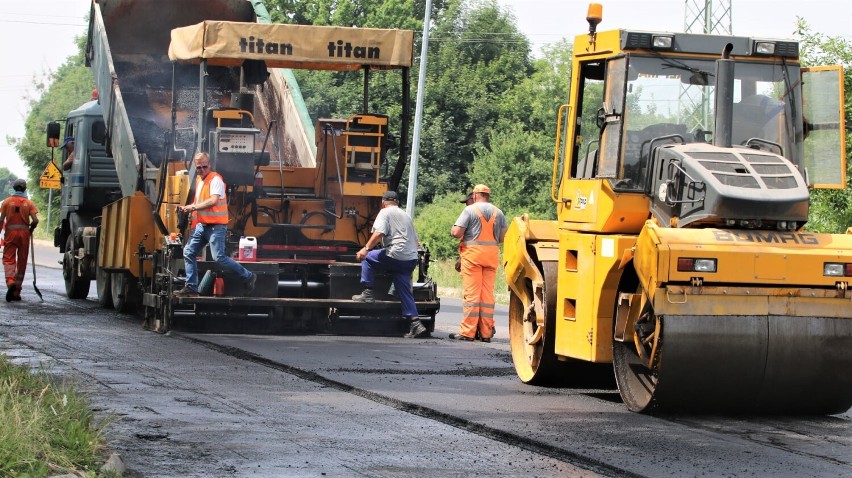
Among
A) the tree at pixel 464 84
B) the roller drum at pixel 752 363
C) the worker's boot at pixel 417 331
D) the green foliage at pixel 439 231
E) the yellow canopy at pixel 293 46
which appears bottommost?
the worker's boot at pixel 417 331

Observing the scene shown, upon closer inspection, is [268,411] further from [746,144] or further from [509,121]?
[509,121]

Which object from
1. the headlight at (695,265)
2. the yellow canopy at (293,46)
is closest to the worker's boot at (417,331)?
the yellow canopy at (293,46)

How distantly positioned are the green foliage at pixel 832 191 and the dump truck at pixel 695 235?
8.95 metres

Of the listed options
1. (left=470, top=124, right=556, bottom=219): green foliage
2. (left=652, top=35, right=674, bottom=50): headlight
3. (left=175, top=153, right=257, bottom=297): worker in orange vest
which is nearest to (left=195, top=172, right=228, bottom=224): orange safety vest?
(left=175, top=153, right=257, bottom=297): worker in orange vest

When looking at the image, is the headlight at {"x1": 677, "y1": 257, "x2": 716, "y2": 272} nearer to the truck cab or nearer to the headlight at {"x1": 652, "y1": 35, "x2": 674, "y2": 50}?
the headlight at {"x1": 652, "y1": 35, "x2": 674, "y2": 50}

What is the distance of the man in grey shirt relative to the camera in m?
13.8

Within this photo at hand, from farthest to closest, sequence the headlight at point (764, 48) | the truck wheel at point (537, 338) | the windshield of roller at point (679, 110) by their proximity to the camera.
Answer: the truck wheel at point (537, 338)
the headlight at point (764, 48)
the windshield of roller at point (679, 110)

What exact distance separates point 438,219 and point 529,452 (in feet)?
87.2

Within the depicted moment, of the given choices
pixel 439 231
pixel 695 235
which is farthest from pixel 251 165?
pixel 439 231

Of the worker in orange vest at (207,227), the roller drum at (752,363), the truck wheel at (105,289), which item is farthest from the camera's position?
the truck wheel at (105,289)

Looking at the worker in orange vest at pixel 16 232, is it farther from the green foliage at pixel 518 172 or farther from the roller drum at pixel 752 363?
the green foliage at pixel 518 172

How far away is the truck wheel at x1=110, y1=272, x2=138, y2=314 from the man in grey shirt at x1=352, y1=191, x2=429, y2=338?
3592 millimetres

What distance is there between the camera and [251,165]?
1409cm

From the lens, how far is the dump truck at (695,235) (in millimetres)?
7848
